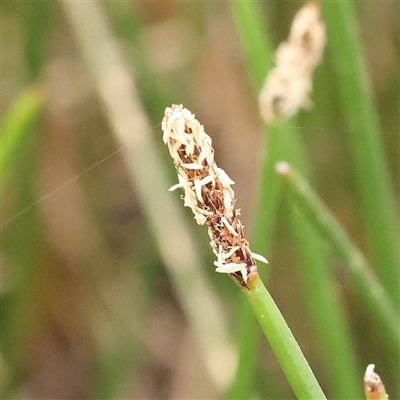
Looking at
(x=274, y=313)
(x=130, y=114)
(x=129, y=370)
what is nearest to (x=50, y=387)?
(x=129, y=370)

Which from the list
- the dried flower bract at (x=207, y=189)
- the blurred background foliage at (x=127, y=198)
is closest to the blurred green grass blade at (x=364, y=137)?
the blurred background foliage at (x=127, y=198)

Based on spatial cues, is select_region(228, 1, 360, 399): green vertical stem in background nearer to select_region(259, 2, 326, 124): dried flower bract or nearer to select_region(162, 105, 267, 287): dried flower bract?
select_region(259, 2, 326, 124): dried flower bract

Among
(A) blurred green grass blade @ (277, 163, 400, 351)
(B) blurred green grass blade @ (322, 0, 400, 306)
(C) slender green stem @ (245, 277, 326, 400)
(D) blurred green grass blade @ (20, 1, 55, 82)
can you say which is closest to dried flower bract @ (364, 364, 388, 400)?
(C) slender green stem @ (245, 277, 326, 400)

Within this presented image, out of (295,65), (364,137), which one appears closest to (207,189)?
(295,65)

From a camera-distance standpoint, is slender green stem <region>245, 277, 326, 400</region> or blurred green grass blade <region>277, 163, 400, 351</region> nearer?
slender green stem <region>245, 277, 326, 400</region>

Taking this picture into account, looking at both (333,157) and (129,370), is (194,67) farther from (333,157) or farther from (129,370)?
(129,370)

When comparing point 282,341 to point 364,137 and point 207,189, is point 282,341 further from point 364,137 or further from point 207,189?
point 364,137
